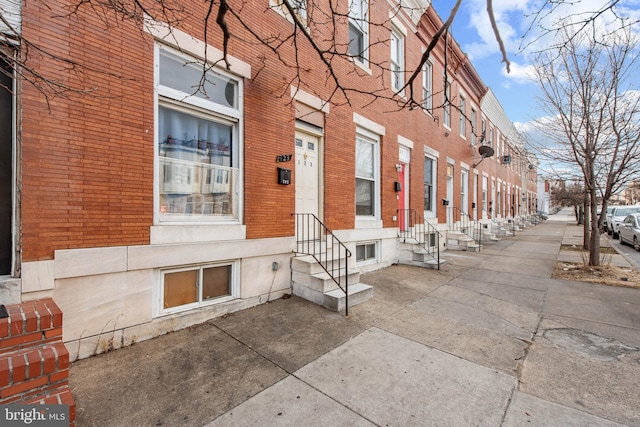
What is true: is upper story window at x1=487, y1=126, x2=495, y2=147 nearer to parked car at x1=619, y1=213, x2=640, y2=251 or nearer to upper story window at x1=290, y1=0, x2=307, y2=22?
parked car at x1=619, y1=213, x2=640, y2=251

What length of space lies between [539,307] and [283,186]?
503 centimetres

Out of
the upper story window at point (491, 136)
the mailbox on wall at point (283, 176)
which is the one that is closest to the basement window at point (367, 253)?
the mailbox on wall at point (283, 176)

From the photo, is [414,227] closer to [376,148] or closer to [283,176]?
[376,148]

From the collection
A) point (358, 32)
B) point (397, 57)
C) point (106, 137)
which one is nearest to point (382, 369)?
point (106, 137)

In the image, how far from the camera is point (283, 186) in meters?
5.50

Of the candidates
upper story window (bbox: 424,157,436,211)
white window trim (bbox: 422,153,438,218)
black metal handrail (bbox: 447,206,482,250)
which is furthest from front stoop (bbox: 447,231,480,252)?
upper story window (bbox: 424,157,436,211)

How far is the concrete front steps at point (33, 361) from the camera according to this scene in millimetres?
2172

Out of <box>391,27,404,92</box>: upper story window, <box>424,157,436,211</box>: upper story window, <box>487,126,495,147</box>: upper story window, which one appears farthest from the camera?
<box>487,126,495,147</box>: upper story window

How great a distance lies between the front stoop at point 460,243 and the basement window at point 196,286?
30.7 ft

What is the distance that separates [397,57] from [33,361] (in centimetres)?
1020

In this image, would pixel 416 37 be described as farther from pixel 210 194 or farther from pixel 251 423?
pixel 251 423

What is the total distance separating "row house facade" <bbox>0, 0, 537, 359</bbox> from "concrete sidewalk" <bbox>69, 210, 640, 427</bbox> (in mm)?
698

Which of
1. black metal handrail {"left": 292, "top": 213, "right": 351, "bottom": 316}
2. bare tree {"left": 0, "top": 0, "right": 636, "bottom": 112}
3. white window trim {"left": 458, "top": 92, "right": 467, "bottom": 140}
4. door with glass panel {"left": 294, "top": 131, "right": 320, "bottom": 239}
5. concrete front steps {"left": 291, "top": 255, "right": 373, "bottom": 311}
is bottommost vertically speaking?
concrete front steps {"left": 291, "top": 255, "right": 373, "bottom": 311}

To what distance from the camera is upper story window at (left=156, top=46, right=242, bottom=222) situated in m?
4.20
